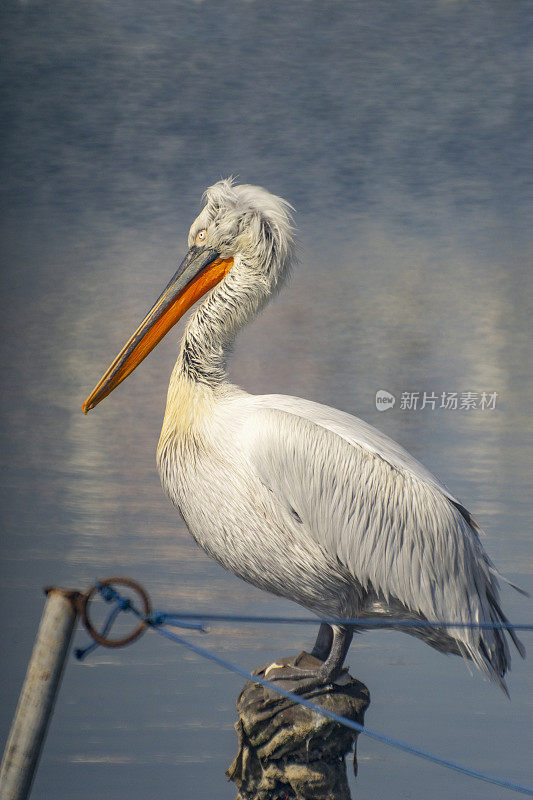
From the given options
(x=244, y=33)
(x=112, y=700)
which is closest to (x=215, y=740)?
(x=112, y=700)

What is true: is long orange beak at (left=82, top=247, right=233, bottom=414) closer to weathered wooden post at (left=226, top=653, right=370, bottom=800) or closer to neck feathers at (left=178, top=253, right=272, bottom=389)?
neck feathers at (left=178, top=253, right=272, bottom=389)

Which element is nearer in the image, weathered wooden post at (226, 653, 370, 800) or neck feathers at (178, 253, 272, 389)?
weathered wooden post at (226, 653, 370, 800)

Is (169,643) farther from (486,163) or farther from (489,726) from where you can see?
(486,163)

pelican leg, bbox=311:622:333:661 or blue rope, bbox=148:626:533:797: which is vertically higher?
pelican leg, bbox=311:622:333:661

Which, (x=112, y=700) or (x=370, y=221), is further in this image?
(x=370, y=221)

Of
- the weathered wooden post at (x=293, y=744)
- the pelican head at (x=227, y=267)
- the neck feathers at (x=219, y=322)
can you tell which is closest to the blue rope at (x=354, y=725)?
the weathered wooden post at (x=293, y=744)

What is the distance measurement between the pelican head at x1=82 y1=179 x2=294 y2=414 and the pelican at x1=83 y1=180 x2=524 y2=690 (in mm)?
217

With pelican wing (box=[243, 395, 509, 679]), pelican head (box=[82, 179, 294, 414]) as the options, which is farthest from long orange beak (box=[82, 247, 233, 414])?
pelican wing (box=[243, 395, 509, 679])

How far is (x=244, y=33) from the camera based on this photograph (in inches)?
169

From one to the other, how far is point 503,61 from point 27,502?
2.90m

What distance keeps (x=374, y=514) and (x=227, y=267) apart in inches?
34.7

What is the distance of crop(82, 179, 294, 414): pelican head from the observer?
8.95 feet

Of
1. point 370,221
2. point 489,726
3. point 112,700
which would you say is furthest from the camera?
point 370,221

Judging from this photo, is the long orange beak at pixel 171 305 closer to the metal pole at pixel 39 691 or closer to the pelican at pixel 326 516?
the pelican at pixel 326 516
